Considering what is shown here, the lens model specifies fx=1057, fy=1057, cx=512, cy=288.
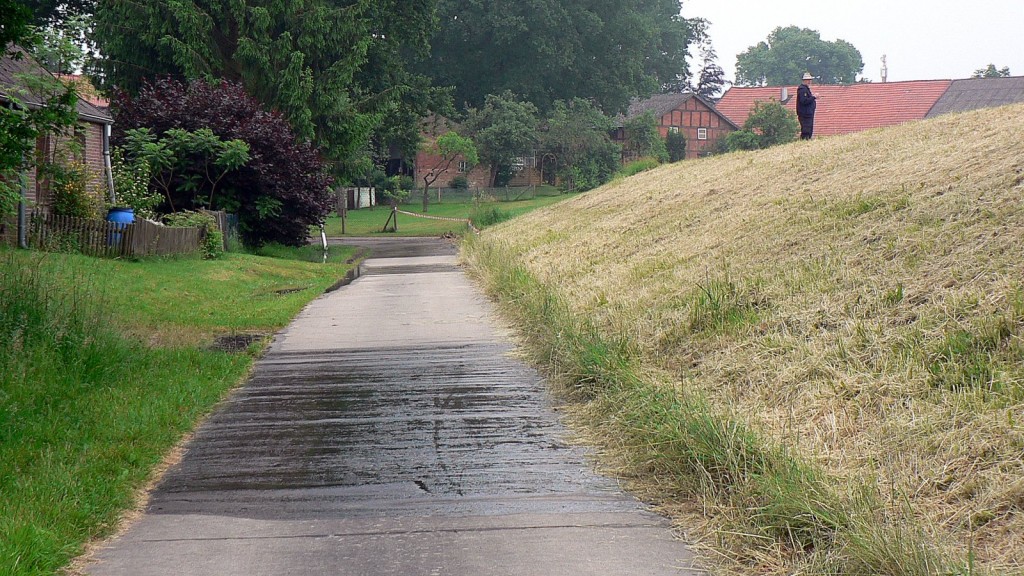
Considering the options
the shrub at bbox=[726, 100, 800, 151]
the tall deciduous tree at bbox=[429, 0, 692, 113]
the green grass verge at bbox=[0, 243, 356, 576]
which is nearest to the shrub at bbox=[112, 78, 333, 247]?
the green grass verge at bbox=[0, 243, 356, 576]

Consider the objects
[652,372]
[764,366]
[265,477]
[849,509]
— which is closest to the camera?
[849,509]

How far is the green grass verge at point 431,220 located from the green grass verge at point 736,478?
28.8 meters

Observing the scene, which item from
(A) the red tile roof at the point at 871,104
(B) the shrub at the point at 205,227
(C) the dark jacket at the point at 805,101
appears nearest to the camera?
(B) the shrub at the point at 205,227

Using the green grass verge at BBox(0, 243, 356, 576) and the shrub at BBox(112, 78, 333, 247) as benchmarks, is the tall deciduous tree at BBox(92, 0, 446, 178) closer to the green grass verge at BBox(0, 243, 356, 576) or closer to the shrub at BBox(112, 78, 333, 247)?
the shrub at BBox(112, 78, 333, 247)

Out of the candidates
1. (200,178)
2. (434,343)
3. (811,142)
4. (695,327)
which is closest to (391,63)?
(200,178)

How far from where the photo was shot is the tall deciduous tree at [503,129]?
64.6m

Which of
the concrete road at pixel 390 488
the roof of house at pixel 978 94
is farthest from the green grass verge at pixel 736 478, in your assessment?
the roof of house at pixel 978 94

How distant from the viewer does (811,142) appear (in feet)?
78.7

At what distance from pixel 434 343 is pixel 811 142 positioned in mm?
14222

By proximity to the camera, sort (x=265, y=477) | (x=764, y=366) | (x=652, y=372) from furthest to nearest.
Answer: (x=652, y=372), (x=764, y=366), (x=265, y=477)

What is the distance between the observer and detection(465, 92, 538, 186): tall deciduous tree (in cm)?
6462

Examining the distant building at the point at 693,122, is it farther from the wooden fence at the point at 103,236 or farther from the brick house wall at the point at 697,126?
the wooden fence at the point at 103,236

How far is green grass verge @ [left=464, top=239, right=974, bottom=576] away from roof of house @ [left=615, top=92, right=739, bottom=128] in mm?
67192

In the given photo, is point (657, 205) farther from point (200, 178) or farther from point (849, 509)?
point (849, 509)
